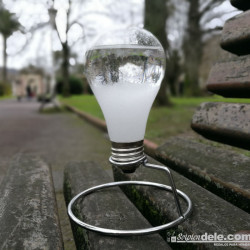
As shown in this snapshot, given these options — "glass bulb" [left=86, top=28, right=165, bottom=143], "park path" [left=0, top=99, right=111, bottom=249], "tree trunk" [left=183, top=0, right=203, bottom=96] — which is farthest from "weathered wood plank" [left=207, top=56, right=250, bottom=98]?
"tree trunk" [left=183, top=0, right=203, bottom=96]

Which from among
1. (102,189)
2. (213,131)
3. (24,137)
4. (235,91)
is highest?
(235,91)

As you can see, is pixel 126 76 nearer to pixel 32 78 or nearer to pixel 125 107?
pixel 125 107

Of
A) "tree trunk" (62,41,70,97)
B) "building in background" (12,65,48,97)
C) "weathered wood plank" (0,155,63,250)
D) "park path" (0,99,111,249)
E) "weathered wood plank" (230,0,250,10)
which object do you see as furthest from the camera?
"building in background" (12,65,48,97)

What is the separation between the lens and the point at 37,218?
0.92 meters

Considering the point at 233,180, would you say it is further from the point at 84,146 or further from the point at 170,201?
the point at 84,146

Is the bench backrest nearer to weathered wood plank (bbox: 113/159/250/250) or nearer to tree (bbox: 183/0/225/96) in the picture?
weathered wood plank (bbox: 113/159/250/250)

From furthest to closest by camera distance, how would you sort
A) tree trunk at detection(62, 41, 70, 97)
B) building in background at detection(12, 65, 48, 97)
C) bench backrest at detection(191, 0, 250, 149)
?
1. building in background at detection(12, 65, 48, 97)
2. tree trunk at detection(62, 41, 70, 97)
3. bench backrest at detection(191, 0, 250, 149)

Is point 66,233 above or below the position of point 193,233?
below

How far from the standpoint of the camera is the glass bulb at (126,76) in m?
0.85

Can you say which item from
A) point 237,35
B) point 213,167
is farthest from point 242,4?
point 213,167

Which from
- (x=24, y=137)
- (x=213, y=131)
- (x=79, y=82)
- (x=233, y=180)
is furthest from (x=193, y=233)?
(x=79, y=82)

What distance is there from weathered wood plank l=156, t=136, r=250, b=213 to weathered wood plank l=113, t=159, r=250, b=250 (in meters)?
0.08

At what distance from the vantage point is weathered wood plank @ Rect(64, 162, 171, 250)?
80cm

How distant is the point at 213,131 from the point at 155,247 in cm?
67
